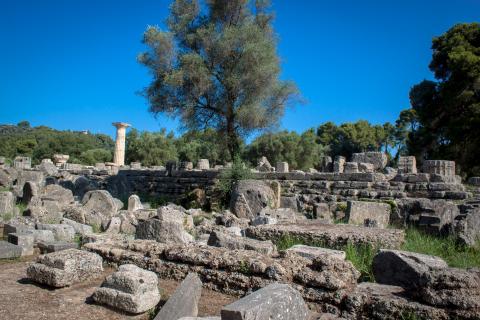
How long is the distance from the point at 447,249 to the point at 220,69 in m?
12.6

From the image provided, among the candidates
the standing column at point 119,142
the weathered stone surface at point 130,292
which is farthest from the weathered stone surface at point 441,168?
the standing column at point 119,142

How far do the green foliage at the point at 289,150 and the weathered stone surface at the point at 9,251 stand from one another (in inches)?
1241

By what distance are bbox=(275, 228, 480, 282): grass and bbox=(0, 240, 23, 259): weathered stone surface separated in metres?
3.63

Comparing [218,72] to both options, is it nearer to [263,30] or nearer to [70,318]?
[263,30]

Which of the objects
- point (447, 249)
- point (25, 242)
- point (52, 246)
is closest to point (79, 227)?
point (25, 242)

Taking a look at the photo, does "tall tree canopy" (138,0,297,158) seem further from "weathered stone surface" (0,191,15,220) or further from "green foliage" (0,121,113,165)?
"green foliage" (0,121,113,165)

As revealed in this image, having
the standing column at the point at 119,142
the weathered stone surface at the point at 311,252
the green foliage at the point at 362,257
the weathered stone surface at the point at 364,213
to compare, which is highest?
the standing column at the point at 119,142

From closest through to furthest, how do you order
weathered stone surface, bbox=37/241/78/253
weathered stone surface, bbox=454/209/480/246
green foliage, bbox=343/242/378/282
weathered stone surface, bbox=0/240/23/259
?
1. green foliage, bbox=343/242/378/282
2. weathered stone surface, bbox=0/240/23/259
3. weathered stone surface, bbox=37/241/78/253
4. weathered stone surface, bbox=454/209/480/246

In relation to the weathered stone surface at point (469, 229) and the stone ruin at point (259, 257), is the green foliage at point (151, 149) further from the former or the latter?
the weathered stone surface at point (469, 229)

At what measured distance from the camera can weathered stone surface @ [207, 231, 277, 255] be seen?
482 cm

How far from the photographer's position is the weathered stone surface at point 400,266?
368 centimetres

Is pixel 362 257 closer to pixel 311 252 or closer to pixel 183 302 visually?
pixel 311 252

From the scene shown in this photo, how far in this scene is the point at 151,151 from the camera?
4516cm

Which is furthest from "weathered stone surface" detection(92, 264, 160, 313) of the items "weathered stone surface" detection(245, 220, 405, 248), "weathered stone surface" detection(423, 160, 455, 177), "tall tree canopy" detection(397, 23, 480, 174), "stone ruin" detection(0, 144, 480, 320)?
"tall tree canopy" detection(397, 23, 480, 174)
